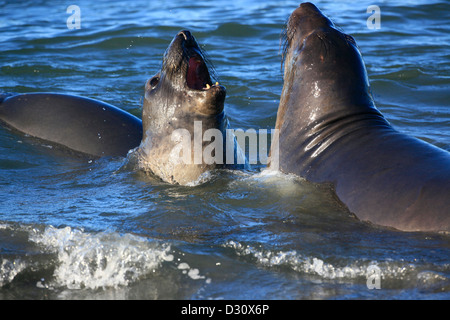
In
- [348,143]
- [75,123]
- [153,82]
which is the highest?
[153,82]

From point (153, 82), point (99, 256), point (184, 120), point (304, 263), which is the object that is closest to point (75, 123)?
point (153, 82)

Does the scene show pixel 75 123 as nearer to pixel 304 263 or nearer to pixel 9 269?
pixel 9 269

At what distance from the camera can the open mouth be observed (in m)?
5.10

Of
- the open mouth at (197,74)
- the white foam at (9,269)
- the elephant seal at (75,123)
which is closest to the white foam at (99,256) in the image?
the white foam at (9,269)

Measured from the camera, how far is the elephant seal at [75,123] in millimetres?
6047

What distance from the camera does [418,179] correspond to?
4.01 meters

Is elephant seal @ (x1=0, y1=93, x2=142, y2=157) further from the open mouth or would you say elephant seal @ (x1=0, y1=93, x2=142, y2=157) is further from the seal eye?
the open mouth

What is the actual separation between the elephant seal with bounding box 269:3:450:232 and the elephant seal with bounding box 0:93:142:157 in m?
1.66

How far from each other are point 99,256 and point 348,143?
1999mm

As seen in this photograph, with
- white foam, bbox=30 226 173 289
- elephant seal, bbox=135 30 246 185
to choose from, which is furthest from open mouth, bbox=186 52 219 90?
white foam, bbox=30 226 173 289

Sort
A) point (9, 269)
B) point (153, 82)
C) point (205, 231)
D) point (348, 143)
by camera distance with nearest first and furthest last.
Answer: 1. point (9, 269)
2. point (205, 231)
3. point (348, 143)
4. point (153, 82)

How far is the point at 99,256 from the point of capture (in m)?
3.54

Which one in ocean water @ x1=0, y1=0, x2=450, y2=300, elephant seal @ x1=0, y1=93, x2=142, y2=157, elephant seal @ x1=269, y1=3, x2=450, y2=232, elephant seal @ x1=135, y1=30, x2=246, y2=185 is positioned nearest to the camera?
ocean water @ x1=0, y1=0, x2=450, y2=300
